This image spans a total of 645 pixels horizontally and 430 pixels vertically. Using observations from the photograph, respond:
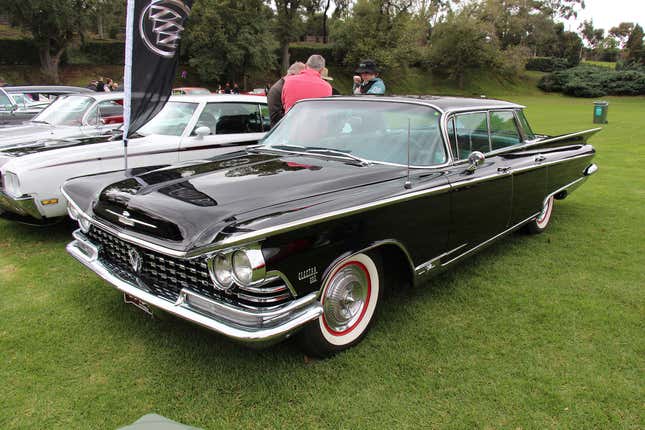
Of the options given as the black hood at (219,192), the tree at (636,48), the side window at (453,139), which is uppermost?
the tree at (636,48)

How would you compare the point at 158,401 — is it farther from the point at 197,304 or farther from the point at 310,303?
the point at 310,303

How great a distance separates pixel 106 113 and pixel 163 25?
12.6 feet

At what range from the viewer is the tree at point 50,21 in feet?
94.3

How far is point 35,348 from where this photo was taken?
3.04 meters

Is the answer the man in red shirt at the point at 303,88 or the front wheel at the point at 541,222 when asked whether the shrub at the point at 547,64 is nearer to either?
the front wheel at the point at 541,222

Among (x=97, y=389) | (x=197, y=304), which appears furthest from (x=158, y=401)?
(x=197, y=304)

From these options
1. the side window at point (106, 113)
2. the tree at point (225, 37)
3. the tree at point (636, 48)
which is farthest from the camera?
the tree at point (636, 48)

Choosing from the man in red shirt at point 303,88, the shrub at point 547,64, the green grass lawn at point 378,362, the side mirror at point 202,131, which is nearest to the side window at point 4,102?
the side mirror at point 202,131

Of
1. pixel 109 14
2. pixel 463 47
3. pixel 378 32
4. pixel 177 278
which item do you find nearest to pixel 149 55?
pixel 177 278

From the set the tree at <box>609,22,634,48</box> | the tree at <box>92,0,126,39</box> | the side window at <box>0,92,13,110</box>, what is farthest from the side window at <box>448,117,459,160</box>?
the tree at <box>609,22,634,48</box>

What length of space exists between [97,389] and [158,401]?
0.39 m

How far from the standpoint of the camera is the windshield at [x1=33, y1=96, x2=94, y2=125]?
23.5ft

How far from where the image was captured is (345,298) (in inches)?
114

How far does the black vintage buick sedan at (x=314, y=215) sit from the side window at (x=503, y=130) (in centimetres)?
2
